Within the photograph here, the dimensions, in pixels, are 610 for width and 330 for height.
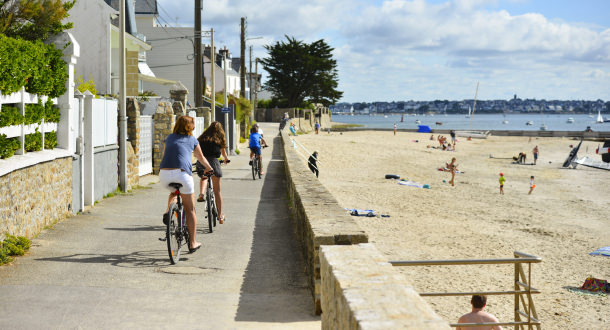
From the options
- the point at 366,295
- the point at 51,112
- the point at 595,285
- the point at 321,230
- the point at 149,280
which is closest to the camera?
the point at 366,295

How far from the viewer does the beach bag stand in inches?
497

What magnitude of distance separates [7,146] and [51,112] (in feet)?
7.06

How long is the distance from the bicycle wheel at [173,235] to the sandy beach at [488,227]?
4699 mm

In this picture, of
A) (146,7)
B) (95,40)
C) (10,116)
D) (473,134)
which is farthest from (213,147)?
(473,134)

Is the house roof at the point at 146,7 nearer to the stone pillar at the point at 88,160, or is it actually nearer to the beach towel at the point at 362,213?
the beach towel at the point at 362,213

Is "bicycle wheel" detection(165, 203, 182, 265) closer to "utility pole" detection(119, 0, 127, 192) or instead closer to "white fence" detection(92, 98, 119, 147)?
"white fence" detection(92, 98, 119, 147)

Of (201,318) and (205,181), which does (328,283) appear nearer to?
(201,318)

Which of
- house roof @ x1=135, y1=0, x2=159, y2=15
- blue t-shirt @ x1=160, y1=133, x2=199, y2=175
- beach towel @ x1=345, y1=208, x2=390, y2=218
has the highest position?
house roof @ x1=135, y1=0, x2=159, y2=15

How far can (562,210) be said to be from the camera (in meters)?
25.7

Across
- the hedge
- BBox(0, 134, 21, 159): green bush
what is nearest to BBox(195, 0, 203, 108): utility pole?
the hedge

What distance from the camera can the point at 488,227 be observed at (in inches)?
781

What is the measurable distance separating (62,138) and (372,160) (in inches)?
1374

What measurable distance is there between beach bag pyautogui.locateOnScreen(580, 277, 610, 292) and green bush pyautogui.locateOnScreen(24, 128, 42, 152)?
1060 centimetres

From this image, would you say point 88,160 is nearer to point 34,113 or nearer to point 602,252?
point 34,113
